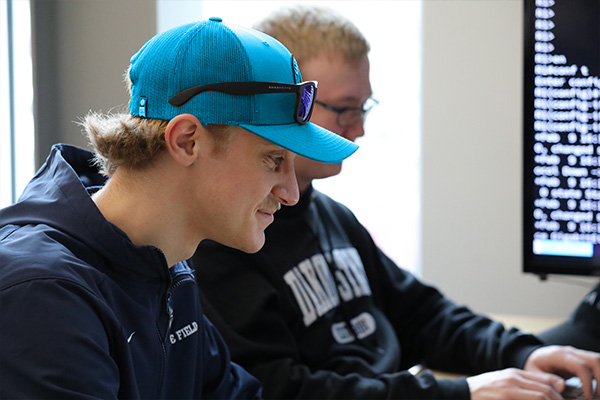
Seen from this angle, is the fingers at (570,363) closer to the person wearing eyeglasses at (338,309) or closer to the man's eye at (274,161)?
the person wearing eyeglasses at (338,309)

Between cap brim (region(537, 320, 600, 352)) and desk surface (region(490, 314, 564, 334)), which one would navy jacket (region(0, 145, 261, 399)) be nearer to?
cap brim (region(537, 320, 600, 352))

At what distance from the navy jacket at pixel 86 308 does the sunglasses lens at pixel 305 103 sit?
0.24 meters

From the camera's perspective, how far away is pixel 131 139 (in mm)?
845

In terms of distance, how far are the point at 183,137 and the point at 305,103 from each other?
16 centimetres

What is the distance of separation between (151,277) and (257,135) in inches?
8.7

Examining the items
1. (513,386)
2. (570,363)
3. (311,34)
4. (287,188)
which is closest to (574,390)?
(570,363)

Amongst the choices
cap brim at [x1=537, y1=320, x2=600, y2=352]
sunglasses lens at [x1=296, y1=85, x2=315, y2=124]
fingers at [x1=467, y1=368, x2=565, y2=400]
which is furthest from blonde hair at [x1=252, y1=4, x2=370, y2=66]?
cap brim at [x1=537, y1=320, x2=600, y2=352]

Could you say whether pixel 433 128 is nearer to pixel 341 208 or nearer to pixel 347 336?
pixel 341 208

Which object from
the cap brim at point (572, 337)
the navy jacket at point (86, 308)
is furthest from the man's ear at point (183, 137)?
the cap brim at point (572, 337)

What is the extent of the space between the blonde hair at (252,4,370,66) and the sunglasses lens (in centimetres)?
43

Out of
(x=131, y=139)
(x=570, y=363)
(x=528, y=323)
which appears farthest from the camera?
(x=528, y=323)

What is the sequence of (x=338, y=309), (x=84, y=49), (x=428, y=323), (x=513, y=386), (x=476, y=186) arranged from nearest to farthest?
(x=84, y=49) → (x=513, y=386) → (x=338, y=309) → (x=428, y=323) → (x=476, y=186)

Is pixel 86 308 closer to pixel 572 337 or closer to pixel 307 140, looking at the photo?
pixel 307 140

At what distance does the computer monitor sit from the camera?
1.22m
